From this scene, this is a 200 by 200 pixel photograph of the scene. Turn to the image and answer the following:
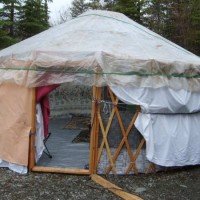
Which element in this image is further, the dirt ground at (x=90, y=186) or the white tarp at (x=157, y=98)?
the white tarp at (x=157, y=98)

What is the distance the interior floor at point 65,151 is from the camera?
216 inches

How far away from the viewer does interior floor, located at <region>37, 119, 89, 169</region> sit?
5477mm

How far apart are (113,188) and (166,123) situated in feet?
3.76

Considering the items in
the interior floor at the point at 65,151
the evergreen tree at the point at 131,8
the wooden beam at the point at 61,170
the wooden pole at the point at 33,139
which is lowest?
the interior floor at the point at 65,151

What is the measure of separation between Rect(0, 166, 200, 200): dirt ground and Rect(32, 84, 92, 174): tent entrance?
0.90 feet

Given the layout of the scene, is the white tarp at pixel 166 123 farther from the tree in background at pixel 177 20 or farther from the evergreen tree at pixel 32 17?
the tree in background at pixel 177 20

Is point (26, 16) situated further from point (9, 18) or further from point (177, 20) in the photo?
point (177, 20)

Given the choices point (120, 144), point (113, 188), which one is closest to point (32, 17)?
point (120, 144)

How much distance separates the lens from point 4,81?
17.2 ft

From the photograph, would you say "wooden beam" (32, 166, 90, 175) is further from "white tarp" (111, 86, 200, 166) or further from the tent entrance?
"white tarp" (111, 86, 200, 166)

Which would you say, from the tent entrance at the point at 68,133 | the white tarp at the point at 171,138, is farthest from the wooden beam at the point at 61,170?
the white tarp at the point at 171,138

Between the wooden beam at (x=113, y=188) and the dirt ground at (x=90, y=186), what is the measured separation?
2.2 inches

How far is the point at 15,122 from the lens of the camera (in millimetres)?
5234

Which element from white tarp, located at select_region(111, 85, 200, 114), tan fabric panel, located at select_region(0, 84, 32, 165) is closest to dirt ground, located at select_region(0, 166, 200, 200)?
tan fabric panel, located at select_region(0, 84, 32, 165)
